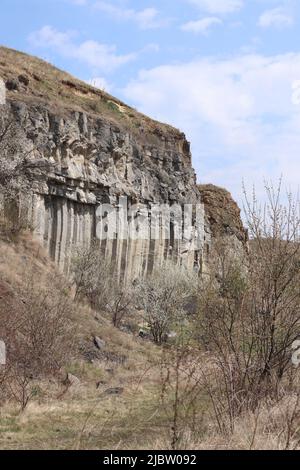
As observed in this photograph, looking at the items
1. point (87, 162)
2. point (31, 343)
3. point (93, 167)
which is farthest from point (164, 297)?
point (31, 343)

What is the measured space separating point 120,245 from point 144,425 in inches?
1055

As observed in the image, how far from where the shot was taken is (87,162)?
34156 mm

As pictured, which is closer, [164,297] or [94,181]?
[164,297]

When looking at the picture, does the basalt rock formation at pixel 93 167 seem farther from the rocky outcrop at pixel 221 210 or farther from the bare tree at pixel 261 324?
the bare tree at pixel 261 324

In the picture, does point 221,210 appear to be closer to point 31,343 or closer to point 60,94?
point 60,94

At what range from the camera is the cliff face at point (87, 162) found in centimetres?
3133

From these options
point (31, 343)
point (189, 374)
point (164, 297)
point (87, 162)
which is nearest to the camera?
point (189, 374)

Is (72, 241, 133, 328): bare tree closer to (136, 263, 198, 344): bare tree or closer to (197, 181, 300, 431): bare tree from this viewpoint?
(136, 263, 198, 344): bare tree

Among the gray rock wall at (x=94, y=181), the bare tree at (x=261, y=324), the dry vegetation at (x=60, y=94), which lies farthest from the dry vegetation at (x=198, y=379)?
the dry vegetation at (x=60, y=94)
